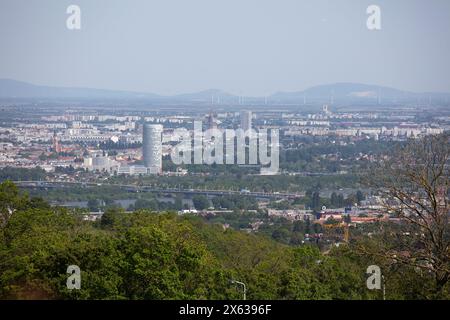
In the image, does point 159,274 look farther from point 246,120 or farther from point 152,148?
point 246,120

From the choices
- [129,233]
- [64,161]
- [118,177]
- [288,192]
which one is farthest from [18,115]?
[129,233]

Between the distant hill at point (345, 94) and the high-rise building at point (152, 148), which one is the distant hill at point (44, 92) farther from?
the distant hill at point (345, 94)

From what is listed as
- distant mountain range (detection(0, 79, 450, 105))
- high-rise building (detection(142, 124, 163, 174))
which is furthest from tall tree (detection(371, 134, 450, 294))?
distant mountain range (detection(0, 79, 450, 105))

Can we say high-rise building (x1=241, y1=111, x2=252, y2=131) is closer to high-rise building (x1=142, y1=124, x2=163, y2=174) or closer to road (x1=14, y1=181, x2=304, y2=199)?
high-rise building (x1=142, y1=124, x2=163, y2=174)

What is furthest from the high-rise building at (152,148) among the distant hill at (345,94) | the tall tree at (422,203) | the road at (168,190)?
the tall tree at (422,203)

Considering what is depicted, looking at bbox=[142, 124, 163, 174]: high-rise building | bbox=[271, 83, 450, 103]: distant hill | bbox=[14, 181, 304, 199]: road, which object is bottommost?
bbox=[14, 181, 304, 199]: road

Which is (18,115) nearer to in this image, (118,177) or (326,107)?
(118,177)

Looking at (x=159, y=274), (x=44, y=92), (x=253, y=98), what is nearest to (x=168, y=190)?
(x=159, y=274)
